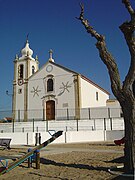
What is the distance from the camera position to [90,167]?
28.2ft

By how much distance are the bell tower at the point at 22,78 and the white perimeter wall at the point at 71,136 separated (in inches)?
371

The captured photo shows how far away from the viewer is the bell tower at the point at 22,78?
112ft

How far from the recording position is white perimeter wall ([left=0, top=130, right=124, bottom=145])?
75.1 feet

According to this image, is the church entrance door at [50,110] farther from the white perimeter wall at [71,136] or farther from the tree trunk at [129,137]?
the tree trunk at [129,137]

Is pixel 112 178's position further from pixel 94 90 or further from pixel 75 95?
pixel 94 90

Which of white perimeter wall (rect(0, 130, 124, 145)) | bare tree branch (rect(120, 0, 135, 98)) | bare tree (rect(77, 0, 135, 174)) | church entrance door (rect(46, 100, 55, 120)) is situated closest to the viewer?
bare tree (rect(77, 0, 135, 174))

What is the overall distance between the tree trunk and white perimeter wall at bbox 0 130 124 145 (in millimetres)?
16421

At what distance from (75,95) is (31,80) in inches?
313

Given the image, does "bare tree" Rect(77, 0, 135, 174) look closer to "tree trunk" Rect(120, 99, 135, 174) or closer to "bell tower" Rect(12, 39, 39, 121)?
"tree trunk" Rect(120, 99, 135, 174)

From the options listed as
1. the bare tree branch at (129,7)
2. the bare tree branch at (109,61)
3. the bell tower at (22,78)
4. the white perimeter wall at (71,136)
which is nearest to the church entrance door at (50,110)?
the bell tower at (22,78)

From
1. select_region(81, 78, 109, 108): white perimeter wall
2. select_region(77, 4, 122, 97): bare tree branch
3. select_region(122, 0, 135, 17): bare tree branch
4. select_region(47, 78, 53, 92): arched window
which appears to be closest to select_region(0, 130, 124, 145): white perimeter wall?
select_region(81, 78, 109, 108): white perimeter wall

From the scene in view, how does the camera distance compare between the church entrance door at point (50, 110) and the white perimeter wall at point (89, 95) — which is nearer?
the white perimeter wall at point (89, 95)

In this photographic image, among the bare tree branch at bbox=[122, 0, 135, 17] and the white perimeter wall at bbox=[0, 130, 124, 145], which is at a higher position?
the bare tree branch at bbox=[122, 0, 135, 17]

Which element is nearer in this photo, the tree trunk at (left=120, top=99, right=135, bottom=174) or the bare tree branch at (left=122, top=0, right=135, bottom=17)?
the tree trunk at (left=120, top=99, right=135, bottom=174)
